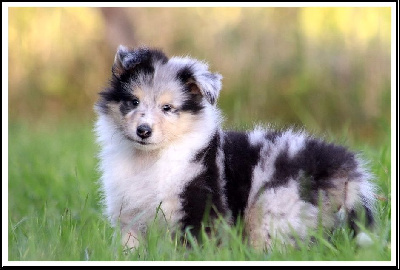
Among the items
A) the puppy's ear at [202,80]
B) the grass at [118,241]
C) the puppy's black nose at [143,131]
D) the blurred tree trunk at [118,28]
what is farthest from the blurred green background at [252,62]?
the puppy's black nose at [143,131]

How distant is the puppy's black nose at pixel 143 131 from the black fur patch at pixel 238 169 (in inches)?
27.8

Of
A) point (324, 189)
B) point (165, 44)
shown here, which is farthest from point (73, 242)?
point (165, 44)

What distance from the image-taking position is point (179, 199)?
5426 mm

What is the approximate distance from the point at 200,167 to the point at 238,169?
1.03ft

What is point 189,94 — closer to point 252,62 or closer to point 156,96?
point 156,96

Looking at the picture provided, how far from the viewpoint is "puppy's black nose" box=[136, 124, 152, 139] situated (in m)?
5.44

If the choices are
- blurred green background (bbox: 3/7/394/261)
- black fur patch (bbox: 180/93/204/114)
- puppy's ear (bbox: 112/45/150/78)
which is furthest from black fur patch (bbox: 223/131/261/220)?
blurred green background (bbox: 3/7/394/261)

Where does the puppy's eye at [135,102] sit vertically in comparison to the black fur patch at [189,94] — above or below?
below

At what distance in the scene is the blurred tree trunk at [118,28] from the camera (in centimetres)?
1153

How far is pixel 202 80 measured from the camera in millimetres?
5695

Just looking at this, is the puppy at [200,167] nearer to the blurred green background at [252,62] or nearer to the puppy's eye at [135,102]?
the puppy's eye at [135,102]

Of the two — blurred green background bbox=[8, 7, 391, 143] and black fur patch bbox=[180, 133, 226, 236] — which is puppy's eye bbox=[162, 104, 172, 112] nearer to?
black fur patch bbox=[180, 133, 226, 236]

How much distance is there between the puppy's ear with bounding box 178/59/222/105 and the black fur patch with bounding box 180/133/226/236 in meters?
0.58

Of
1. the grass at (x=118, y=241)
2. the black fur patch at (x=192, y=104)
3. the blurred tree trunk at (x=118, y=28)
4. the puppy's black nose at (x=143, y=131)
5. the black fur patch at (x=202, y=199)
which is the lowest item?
the grass at (x=118, y=241)
